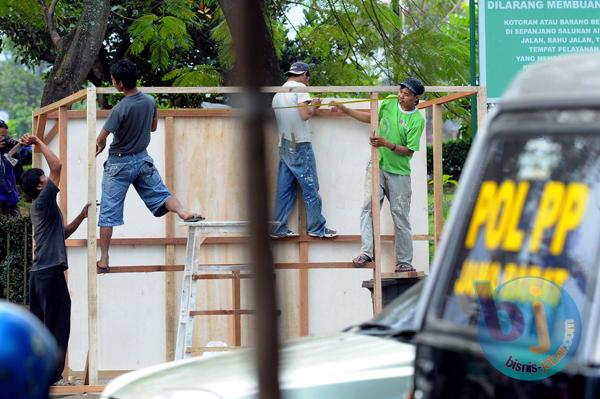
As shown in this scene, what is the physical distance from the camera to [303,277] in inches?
417

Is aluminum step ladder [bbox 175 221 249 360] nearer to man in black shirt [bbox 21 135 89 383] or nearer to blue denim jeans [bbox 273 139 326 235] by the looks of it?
man in black shirt [bbox 21 135 89 383]

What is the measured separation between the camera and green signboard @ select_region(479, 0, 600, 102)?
31.8ft

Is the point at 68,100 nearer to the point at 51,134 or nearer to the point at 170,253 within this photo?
the point at 51,134

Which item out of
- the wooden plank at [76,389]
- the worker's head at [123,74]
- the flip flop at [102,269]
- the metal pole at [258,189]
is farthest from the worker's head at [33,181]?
the metal pole at [258,189]

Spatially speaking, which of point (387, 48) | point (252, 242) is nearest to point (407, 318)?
point (252, 242)

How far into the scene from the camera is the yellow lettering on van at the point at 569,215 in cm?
349

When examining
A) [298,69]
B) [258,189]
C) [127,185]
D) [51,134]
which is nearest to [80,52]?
[51,134]

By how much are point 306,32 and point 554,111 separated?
1027cm

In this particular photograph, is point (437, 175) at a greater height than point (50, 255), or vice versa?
point (437, 175)

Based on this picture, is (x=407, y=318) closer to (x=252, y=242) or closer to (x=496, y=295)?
(x=496, y=295)

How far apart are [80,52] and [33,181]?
4.06 meters

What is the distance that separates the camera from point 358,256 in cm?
981

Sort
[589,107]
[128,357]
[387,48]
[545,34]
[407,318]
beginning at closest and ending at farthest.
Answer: [589,107] < [407,318] < [545,34] < [128,357] < [387,48]

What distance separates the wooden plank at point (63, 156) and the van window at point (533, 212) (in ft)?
21.6
